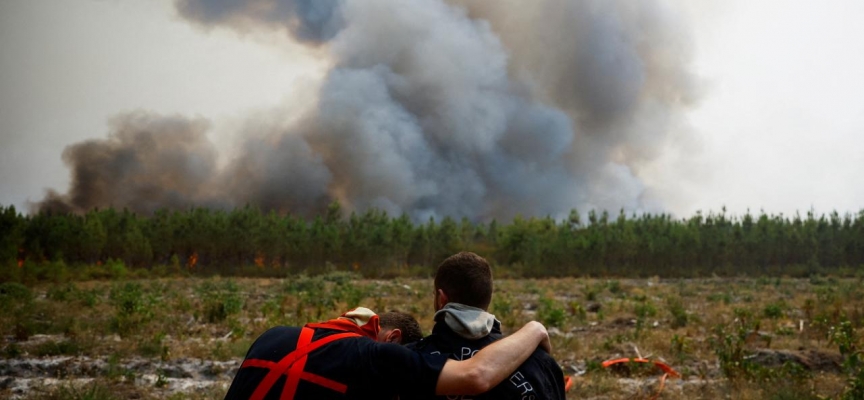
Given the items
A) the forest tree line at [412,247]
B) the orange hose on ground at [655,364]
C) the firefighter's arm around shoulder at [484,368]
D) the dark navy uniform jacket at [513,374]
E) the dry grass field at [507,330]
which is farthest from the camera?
the forest tree line at [412,247]

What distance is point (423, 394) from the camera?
125 inches

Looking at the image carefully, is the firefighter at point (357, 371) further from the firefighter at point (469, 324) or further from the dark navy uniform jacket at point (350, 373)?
the firefighter at point (469, 324)

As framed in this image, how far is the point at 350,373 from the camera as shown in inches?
121

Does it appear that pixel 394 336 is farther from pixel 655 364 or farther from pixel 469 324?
pixel 655 364

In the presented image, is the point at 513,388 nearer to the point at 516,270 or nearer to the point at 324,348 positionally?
the point at 324,348

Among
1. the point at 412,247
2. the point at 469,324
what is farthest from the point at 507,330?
the point at 412,247

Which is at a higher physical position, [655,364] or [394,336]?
[394,336]

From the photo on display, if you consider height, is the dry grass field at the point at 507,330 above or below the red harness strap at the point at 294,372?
below

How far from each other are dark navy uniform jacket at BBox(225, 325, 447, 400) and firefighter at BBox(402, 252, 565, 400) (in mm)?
234

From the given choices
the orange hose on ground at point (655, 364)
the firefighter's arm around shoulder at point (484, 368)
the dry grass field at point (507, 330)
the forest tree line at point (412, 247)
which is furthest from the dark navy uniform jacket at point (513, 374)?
the forest tree line at point (412, 247)

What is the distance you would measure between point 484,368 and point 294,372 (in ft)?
2.89

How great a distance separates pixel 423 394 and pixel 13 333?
14392mm

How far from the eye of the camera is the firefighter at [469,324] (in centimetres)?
330

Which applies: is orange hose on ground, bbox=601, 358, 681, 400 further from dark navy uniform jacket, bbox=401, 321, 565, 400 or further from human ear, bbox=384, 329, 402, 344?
human ear, bbox=384, 329, 402, 344
